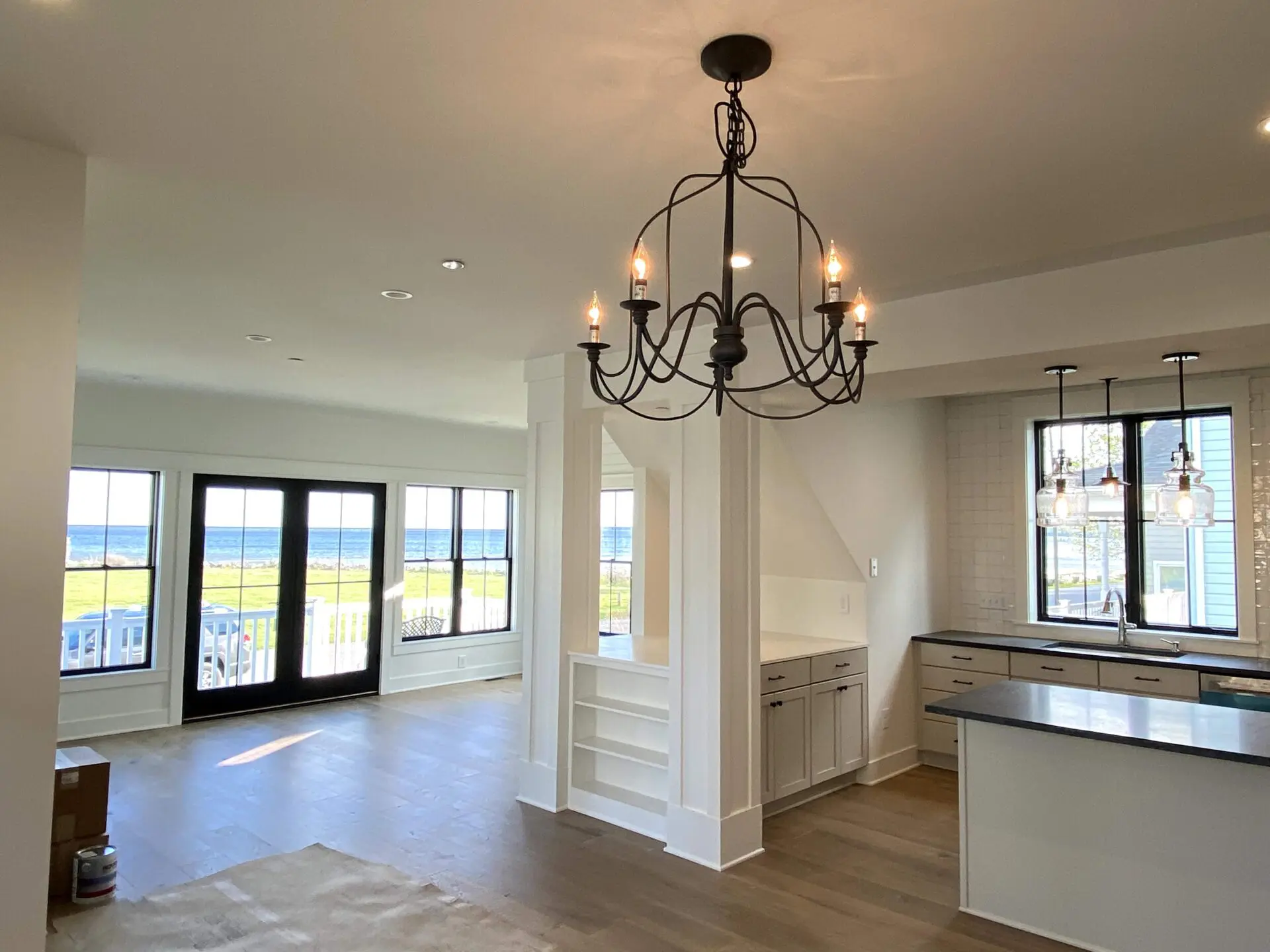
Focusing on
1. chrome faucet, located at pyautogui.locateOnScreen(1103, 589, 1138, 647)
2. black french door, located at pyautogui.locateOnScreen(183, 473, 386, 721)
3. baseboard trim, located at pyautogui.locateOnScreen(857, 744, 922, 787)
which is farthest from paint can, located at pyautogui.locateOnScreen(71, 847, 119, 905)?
chrome faucet, located at pyautogui.locateOnScreen(1103, 589, 1138, 647)

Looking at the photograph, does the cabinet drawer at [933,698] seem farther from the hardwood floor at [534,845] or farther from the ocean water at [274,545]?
the ocean water at [274,545]

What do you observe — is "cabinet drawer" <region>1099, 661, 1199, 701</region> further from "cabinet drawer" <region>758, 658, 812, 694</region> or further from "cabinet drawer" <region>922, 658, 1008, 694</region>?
"cabinet drawer" <region>758, 658, 812, 694</region>

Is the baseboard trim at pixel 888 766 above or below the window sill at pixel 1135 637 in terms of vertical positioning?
below

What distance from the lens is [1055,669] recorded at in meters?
5.18

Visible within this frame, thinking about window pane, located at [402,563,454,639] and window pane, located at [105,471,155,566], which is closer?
window pane, located at [105,471,155,566]

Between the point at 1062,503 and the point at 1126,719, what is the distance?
1444 mm

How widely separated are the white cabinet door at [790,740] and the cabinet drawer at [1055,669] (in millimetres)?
1466

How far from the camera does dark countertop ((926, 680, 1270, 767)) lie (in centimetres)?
299

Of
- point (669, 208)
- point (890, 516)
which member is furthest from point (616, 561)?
point (669, 208)

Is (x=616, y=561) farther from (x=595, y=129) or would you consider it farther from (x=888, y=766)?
(x=595, y=129)

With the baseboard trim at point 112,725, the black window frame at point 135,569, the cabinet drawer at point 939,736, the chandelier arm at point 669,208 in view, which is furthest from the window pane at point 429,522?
the chandelier arm at point 669,208

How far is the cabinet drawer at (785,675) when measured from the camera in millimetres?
4695

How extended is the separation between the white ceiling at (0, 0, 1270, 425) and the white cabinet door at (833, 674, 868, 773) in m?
2.76

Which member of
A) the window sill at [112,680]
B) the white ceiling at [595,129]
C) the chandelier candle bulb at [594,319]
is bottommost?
the window sill at [112,680]
